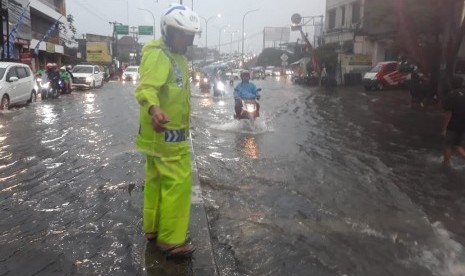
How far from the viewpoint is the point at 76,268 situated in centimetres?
373

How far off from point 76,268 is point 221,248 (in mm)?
1224

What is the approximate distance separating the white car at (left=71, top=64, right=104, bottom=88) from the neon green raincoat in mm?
27345

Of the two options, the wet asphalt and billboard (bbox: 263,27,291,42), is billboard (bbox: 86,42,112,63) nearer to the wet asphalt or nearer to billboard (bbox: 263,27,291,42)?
billboard (bbox: 263,27,291,42)

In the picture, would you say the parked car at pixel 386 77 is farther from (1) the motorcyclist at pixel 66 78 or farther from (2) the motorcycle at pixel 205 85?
(1) the motorcyclist at pixel 66 78

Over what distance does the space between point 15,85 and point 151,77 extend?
A: 51.5 feet

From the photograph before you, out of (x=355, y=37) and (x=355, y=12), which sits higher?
(x=355, y=12)

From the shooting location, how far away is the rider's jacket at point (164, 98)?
347 cm

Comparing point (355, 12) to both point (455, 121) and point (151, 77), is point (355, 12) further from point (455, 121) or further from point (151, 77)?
point (151, 77)

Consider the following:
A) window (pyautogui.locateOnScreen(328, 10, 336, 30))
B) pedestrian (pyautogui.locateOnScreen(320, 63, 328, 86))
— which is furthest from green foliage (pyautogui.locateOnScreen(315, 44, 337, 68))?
window (pyautogui.locateOnScreen(328, 10, 336, 30))

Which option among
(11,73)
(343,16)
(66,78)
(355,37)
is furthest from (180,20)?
(343,16)

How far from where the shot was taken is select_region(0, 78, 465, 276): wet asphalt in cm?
399

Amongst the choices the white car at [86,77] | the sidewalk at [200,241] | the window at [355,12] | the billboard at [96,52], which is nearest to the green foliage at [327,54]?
the window at [355,12]

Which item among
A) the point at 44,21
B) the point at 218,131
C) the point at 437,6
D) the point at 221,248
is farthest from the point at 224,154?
the point at 44,21

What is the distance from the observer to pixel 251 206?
218 inches
